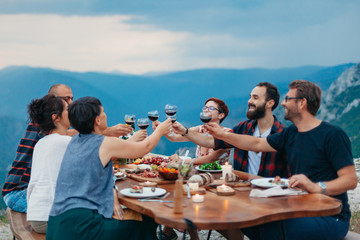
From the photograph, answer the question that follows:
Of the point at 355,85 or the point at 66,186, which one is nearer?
the point at 66,186

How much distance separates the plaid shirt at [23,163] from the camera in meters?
4.37

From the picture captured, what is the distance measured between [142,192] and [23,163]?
171 cm

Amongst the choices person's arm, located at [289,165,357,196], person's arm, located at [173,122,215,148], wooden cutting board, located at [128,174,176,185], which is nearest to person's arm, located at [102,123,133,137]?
person's arm, located at [173,122,215,148]

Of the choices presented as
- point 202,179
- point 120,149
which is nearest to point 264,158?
point 202,179

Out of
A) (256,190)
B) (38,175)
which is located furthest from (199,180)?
(38,175)

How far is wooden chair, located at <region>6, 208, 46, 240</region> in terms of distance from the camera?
3732 mm

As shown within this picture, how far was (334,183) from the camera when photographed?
336 centimetres

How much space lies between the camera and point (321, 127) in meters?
3.61

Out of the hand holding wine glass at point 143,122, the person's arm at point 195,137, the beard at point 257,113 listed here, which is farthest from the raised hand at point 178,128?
the beard at point 257,113

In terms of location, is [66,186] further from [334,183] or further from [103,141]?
[334,183]

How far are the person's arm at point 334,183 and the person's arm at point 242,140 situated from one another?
861 millimetres

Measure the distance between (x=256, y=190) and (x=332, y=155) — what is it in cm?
73

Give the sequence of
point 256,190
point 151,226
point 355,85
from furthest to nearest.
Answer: point 355,85 < point 151,226 < point 256,190

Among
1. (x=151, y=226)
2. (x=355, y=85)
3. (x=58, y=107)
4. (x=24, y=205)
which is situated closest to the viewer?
(x=151, y=226)
